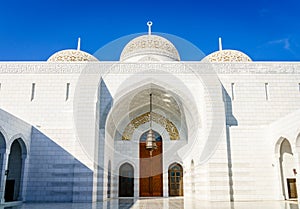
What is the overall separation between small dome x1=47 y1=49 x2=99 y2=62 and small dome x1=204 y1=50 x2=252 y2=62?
5.15m

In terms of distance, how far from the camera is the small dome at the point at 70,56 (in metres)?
11.6

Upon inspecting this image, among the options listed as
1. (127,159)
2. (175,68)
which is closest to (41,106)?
(127,159)

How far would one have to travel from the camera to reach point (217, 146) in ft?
28.2

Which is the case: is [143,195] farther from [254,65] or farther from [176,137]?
[254,65]

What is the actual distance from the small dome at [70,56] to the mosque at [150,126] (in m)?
0.06

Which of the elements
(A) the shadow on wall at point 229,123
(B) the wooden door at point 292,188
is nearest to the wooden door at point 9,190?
(A) the shadow on wall at point 229,123

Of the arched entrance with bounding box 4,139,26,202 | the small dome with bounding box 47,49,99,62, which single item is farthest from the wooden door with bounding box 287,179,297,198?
the small dome with bounding box 47,49,99,62

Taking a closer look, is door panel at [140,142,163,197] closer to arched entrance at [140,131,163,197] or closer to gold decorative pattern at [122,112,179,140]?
arched entrance at [140,131,163,197]

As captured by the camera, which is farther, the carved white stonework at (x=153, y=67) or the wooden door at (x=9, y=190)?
the carved white stonework at (x=153, y=67)

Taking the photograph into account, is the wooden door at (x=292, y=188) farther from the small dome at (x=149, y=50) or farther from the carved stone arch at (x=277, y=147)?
the small dome at (x=149, y=50)

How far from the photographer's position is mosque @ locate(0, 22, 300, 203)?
8359 millimetres

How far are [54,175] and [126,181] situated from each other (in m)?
4.09

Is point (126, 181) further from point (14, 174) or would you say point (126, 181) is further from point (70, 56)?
point (70, 56)

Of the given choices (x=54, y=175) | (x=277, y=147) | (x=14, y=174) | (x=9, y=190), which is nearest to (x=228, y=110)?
(x=277, y=147)
